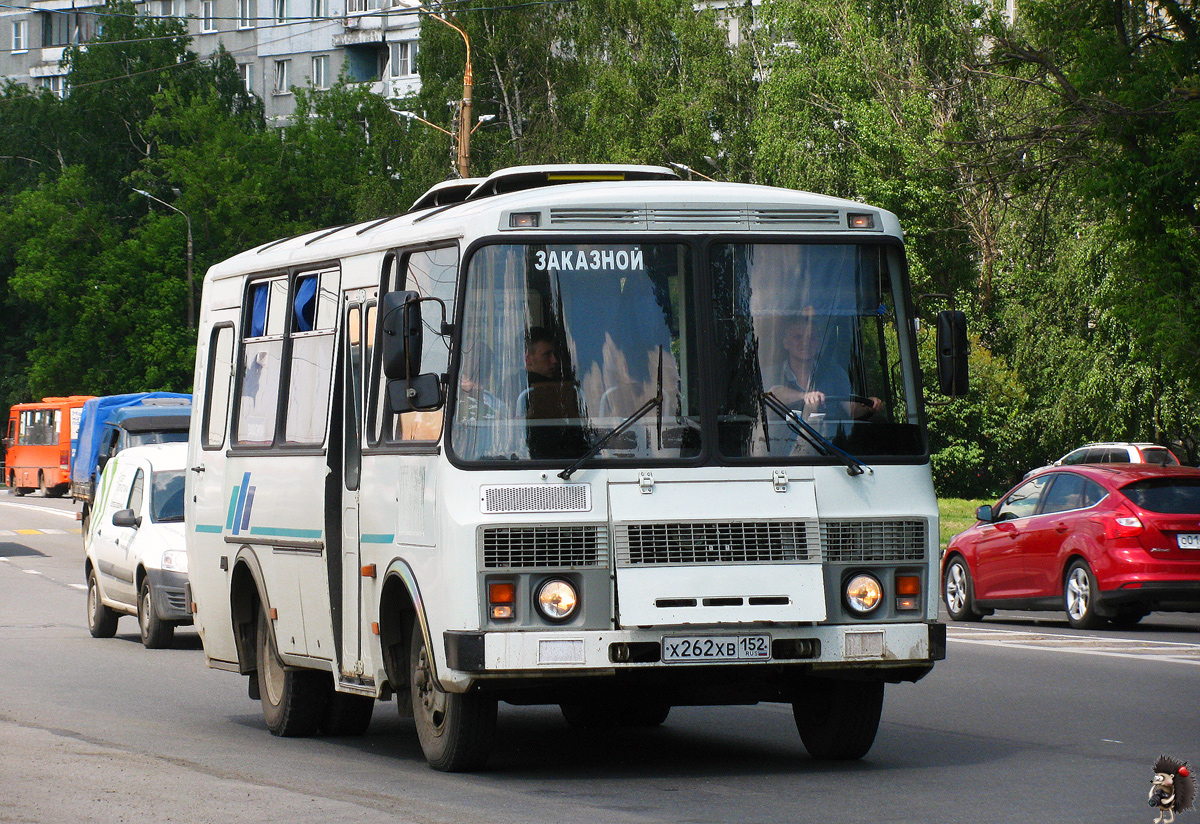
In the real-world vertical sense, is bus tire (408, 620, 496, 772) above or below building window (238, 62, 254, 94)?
below

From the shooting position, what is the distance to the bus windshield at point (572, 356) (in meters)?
8.80

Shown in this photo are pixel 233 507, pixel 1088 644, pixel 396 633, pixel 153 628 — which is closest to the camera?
pixel 396 633

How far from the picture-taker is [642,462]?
347 inches

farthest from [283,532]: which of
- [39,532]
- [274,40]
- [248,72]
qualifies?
[248,72]

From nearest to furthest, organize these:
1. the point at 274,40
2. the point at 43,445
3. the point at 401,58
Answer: the point at 43,445 → the point at 401,58 → the point at 274,40

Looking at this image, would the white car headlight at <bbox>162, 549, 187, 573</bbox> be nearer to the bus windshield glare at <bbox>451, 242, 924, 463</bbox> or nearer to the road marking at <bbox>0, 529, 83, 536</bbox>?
the bus windshield glare at <bbox>451, 242, 924, 463</bbox>

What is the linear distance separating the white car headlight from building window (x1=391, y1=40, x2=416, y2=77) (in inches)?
2570

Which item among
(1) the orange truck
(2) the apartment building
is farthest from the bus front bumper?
(2) the apartment building

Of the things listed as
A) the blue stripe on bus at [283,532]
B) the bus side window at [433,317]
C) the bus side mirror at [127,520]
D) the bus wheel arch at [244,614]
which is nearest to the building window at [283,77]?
the bus side mirror at [127,520]

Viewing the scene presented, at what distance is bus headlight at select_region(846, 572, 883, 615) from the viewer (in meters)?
8.95

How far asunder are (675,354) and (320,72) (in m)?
78.2

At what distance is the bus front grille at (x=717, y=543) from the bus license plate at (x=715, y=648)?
0.34 m

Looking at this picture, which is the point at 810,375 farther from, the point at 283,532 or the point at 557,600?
the point at 283,532

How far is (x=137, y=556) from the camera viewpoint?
18.3m
